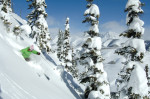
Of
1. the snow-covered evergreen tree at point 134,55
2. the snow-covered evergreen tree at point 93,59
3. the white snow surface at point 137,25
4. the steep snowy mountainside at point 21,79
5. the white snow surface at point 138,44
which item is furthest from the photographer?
the snow-covered evergreen tree at point 93,59

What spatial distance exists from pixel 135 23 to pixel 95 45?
508 cm

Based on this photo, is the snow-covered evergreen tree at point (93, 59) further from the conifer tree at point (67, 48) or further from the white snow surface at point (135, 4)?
the conifer tree at point (67, 48)

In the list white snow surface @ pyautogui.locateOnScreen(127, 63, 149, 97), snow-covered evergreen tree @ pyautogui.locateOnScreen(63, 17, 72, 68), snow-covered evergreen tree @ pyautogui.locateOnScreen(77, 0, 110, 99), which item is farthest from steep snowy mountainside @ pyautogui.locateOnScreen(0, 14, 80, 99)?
snow-covered evergreen tree @ pyautogui.locateOnScreen(63, 17, 72, 68)

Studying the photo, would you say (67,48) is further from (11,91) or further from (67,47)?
(11,91)

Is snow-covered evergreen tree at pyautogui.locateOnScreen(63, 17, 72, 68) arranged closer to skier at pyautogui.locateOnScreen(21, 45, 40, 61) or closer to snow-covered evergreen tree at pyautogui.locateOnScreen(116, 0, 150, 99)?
skier at pyautogui.locateOnScreen(21, 45, 40, 61)

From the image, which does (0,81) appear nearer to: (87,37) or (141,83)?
(141,83)

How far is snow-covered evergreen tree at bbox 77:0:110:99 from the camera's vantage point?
1700 centimetres

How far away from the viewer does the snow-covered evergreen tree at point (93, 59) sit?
17.0 m

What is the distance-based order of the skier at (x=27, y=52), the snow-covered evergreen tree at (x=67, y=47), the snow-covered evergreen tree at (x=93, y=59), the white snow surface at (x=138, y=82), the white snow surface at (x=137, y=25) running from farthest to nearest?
the snow-covered evergreen tree at (x=67, y=47), the snow-covered evergreen tree at (x=93, y=59), the skier at (x=27, y=52), the white snow surface at (x=137, y=25), the white snow surface at (x=138, y=82)

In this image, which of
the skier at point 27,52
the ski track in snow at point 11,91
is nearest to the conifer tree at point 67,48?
the skier at point 27,52

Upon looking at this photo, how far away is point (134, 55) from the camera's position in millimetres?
13164

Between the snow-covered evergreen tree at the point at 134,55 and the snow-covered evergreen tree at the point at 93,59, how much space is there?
358 cm

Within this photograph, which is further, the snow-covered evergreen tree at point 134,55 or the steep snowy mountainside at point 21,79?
the snow-covered evergreen tree at point 134,55

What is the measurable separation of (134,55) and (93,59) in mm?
5233
